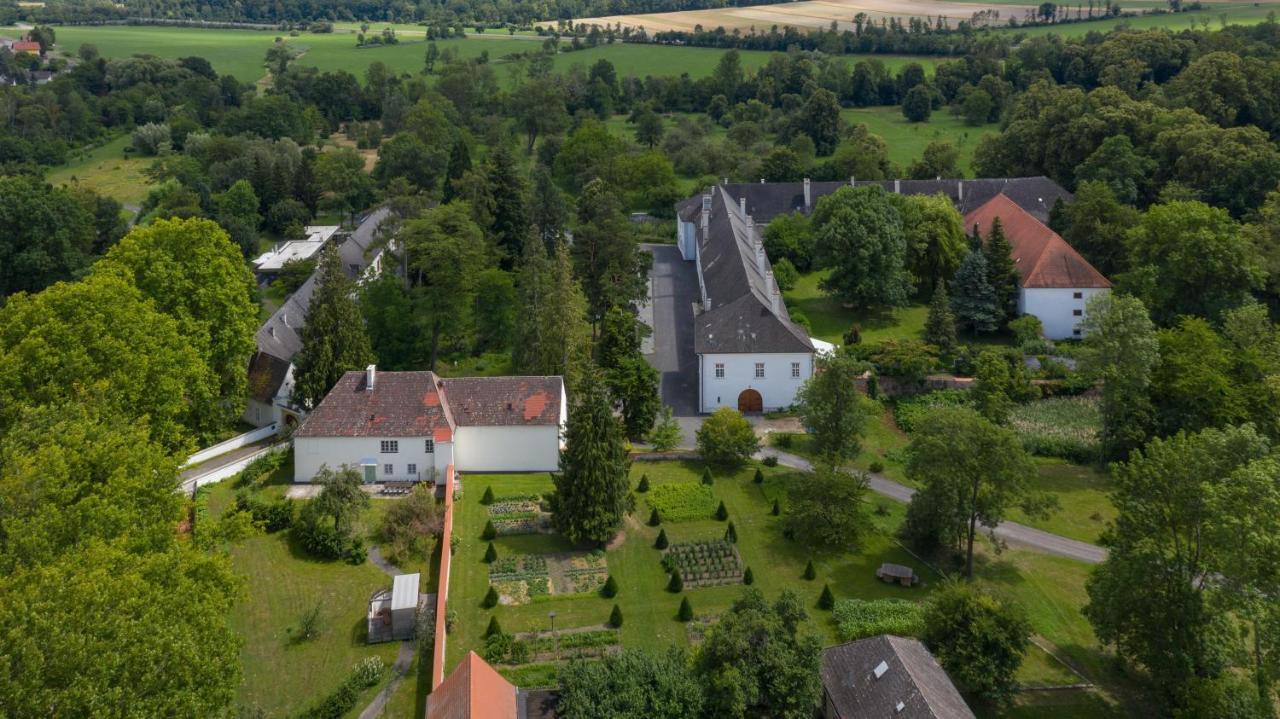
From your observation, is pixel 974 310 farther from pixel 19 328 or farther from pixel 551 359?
pixel 19 328

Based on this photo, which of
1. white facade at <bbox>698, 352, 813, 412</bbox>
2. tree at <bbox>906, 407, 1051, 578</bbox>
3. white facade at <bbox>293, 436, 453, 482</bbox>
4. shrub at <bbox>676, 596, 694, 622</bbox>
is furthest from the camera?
white facade at <bbox>698, 352, 813, 412</bbox>

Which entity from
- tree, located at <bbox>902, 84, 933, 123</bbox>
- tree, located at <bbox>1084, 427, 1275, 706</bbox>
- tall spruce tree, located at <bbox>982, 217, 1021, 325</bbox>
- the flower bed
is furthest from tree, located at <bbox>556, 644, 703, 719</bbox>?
tree, located at <bbox>902, 84, 933, 123</bbox>

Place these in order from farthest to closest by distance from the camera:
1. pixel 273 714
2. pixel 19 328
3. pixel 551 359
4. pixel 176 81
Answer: pixel 176 81
pixel 551 359
pixel 19 328
pixel 273 714

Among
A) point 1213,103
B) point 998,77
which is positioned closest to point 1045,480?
point 1213,103

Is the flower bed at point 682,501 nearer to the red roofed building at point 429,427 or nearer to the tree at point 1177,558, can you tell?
the red roofed building at point 429,427

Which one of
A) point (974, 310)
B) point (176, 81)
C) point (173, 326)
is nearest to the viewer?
point (173, 326)

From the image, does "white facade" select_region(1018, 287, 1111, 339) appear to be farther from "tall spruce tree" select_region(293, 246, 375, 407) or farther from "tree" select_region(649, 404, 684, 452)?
"tall spruce tree" select_region(293, 246, 375, 407)

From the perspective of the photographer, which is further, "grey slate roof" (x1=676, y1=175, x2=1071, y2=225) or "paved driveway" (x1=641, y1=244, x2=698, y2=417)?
"grey slate roof" (x1=676, y1=175, x2=1071, y2=225)
